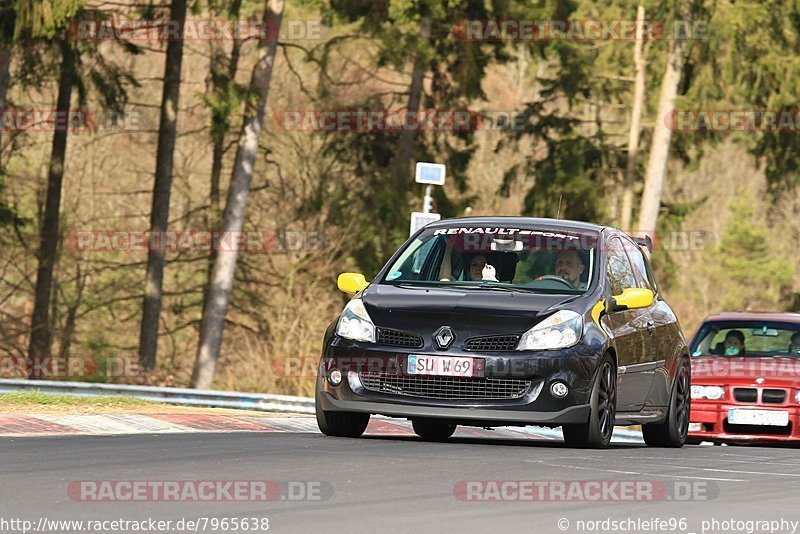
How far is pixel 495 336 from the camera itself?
1209 centimetres

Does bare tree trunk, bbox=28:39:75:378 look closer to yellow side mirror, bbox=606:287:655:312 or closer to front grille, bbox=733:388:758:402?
front grille, bbox=733:388:758:402

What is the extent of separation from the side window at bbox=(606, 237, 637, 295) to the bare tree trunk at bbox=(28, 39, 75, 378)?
2461 cm

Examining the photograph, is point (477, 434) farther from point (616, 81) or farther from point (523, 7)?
point (616, 81)

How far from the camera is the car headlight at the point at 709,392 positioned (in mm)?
17828

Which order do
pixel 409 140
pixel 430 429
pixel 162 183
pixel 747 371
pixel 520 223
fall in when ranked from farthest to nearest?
pixel 409 140, pixel 162 183, pixel 747 371, pixel 430 429, pixel 520 223

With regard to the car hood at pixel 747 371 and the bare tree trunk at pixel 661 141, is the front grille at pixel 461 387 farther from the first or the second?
the bare tree trunk at pixel 661 141

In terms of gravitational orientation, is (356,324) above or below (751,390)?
above

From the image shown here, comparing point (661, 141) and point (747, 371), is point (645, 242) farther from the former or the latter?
point (661, 141)

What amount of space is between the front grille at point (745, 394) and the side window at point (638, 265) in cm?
308

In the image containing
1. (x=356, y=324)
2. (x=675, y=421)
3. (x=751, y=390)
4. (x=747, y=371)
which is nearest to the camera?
(x=356, y=324)

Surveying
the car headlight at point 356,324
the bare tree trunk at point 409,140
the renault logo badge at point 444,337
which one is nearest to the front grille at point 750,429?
the car headlight at point 356,324

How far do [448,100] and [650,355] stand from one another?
2877 cm

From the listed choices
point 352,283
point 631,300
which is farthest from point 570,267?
point 352,283

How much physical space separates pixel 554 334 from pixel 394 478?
2.83 meters
